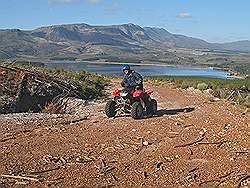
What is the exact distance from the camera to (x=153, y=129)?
1098 centimetres

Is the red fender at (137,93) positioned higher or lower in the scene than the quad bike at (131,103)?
higher

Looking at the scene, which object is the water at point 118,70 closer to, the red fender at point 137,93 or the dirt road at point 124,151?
the red fender at point 137,93

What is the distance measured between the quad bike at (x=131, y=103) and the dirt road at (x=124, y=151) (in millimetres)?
275

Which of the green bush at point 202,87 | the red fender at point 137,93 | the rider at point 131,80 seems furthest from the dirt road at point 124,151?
the green bush at point 202,87

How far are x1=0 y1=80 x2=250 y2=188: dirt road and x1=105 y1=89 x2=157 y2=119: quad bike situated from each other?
275 millimetres

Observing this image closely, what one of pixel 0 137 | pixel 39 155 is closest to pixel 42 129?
pixel 0 137

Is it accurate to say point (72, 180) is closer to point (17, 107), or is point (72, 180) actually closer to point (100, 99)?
point (17, 107)

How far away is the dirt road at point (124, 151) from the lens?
7.31m

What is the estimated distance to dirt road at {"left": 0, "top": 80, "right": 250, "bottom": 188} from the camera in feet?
24.0

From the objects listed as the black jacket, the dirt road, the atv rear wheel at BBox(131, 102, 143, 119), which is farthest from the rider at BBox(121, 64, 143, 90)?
the dirt road

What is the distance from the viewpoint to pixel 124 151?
895cm

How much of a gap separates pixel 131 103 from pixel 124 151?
12.9 ft

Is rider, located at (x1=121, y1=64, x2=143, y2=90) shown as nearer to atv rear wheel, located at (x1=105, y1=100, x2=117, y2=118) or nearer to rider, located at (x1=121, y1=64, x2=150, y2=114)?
rider, located at (x1=121, y1=64, x2=150, y2=114)

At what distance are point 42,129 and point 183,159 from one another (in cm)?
389
